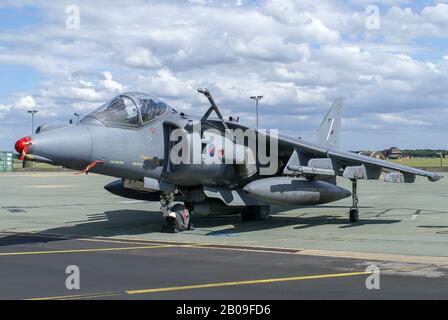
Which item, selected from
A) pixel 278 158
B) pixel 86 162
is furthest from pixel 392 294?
pixel 278 158

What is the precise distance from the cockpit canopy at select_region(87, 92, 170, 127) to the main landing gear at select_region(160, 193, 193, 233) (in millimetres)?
2214

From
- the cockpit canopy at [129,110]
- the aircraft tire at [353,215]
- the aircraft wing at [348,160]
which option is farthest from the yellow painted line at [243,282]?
the aircraft tire at [353,215]

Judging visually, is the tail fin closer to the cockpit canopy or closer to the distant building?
the cockpit canopy

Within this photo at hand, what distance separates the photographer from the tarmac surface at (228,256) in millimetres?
7883

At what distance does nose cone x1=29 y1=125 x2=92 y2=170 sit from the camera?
11.1 metres

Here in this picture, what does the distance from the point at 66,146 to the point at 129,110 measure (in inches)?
82.9

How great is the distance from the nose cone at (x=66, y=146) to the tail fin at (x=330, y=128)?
1129 cm

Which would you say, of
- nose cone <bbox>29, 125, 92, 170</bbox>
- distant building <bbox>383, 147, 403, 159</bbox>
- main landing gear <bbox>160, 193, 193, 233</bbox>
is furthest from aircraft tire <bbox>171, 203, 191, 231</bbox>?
distant building <bbox>383, 147, 403, 159</bbox>

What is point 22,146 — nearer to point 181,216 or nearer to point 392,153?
point 181,216

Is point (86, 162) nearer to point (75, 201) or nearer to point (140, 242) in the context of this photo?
point (140, 242)

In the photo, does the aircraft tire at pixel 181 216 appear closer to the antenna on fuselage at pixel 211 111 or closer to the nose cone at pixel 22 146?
the antenna on fuselage at pixel 211 111

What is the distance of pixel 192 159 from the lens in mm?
13992

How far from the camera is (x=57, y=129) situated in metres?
11.7
